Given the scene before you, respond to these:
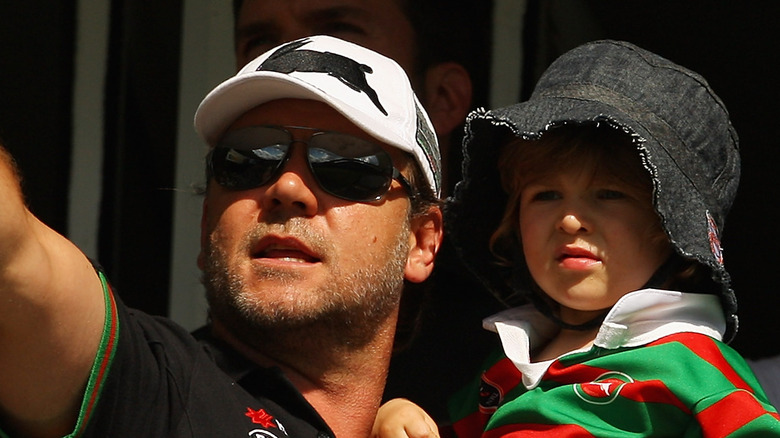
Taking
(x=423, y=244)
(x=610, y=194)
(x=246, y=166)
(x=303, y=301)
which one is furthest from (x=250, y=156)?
(x=610, y=194)

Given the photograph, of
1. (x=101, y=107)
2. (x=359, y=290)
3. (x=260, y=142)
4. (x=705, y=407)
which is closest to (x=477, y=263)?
(x=359, y=290)

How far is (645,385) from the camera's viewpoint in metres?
2.06

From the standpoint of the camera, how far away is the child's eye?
2.24m

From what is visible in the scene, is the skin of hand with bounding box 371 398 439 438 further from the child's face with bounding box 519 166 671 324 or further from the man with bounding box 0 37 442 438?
the child's face with bounding box 519 166 671 324

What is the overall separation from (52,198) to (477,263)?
1.52 m

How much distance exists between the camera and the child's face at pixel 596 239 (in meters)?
2.22

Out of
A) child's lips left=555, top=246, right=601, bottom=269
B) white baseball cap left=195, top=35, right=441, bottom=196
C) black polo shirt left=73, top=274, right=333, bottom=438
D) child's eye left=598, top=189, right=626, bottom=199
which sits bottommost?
black polo shirt left=73, top=274, right=333, bottom=438

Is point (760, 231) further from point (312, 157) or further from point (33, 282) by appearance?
point (33, 282)

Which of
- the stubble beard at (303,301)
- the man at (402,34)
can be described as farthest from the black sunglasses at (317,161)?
the man at (402,34)

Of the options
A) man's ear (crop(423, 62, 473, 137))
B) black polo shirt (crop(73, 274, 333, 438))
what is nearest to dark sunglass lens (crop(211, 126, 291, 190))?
black polo shirt (crop(73, 274, 333, 438))

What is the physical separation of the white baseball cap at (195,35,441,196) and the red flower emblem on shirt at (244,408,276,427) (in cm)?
61

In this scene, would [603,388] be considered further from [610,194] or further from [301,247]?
[301,247]

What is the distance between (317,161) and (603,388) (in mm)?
703

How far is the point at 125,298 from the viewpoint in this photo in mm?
3566
